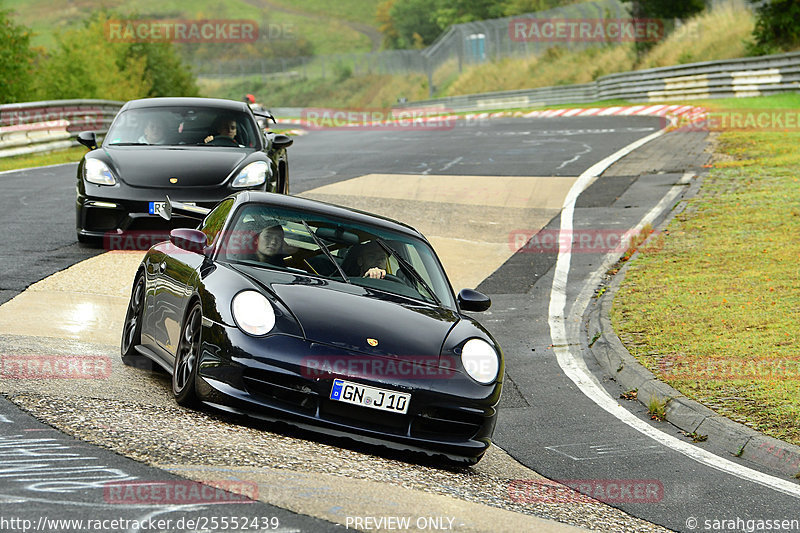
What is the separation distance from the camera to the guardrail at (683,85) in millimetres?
34156

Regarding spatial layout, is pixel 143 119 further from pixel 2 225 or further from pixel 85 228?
pixel 2 225

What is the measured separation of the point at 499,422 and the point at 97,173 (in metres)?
6.41

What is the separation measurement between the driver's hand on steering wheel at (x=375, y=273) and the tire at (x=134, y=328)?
1.82m

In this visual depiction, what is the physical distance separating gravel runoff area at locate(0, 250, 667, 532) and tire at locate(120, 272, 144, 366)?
82cm

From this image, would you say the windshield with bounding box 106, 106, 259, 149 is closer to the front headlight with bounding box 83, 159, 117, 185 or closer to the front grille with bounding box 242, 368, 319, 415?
the front headlight with bounding box 83, 159, 117, 185

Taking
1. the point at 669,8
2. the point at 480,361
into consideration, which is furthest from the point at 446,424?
the point at 669,8

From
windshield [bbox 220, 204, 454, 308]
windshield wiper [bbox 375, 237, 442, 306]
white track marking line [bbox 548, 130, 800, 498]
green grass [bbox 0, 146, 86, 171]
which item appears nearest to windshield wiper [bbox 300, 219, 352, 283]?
windshield [bbox 220, 204, 454, 308]

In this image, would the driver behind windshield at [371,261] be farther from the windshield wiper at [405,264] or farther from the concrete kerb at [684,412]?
the concrete kerb at [684,412]

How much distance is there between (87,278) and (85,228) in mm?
1254

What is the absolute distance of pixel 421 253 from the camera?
7.83m

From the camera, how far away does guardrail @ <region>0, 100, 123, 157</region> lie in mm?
25016

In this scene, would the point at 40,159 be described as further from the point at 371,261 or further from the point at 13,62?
the point at 371,261

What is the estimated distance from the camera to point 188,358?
6668mm

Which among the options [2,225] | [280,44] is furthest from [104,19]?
[280,44]
